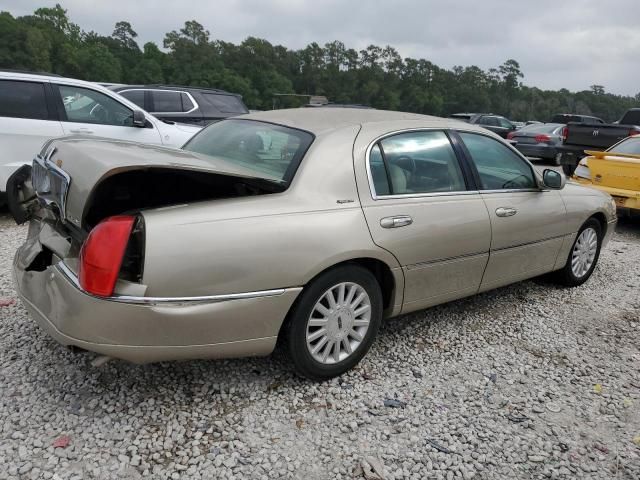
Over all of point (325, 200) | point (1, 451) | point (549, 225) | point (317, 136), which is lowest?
point (1, 451)

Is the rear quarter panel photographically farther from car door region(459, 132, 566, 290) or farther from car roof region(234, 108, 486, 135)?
car roof region(234, 108, 486, 135)

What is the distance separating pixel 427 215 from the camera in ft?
10.2

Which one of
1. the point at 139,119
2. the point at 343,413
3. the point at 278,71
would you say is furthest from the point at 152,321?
the point at 278,71

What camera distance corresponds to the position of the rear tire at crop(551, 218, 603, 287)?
178 inches

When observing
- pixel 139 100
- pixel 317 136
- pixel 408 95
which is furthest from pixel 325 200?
pixel 408 95

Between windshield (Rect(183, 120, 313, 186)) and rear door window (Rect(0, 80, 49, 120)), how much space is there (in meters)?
3.41

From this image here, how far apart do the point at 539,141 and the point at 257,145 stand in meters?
13.6

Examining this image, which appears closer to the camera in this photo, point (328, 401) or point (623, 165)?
point (328, 401)

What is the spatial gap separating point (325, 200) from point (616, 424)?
6.40ft

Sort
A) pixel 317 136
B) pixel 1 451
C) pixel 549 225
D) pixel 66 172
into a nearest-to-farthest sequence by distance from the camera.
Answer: pixel 1 451 < pixel 66 172 < pixel 317 136 < pixel 549 225

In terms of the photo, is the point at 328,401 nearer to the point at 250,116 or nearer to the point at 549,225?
the point at 250,116

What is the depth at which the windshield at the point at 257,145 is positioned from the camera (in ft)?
9.37

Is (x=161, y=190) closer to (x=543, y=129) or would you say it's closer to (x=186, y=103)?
(x=186, y=103)

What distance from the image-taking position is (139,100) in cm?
1021
